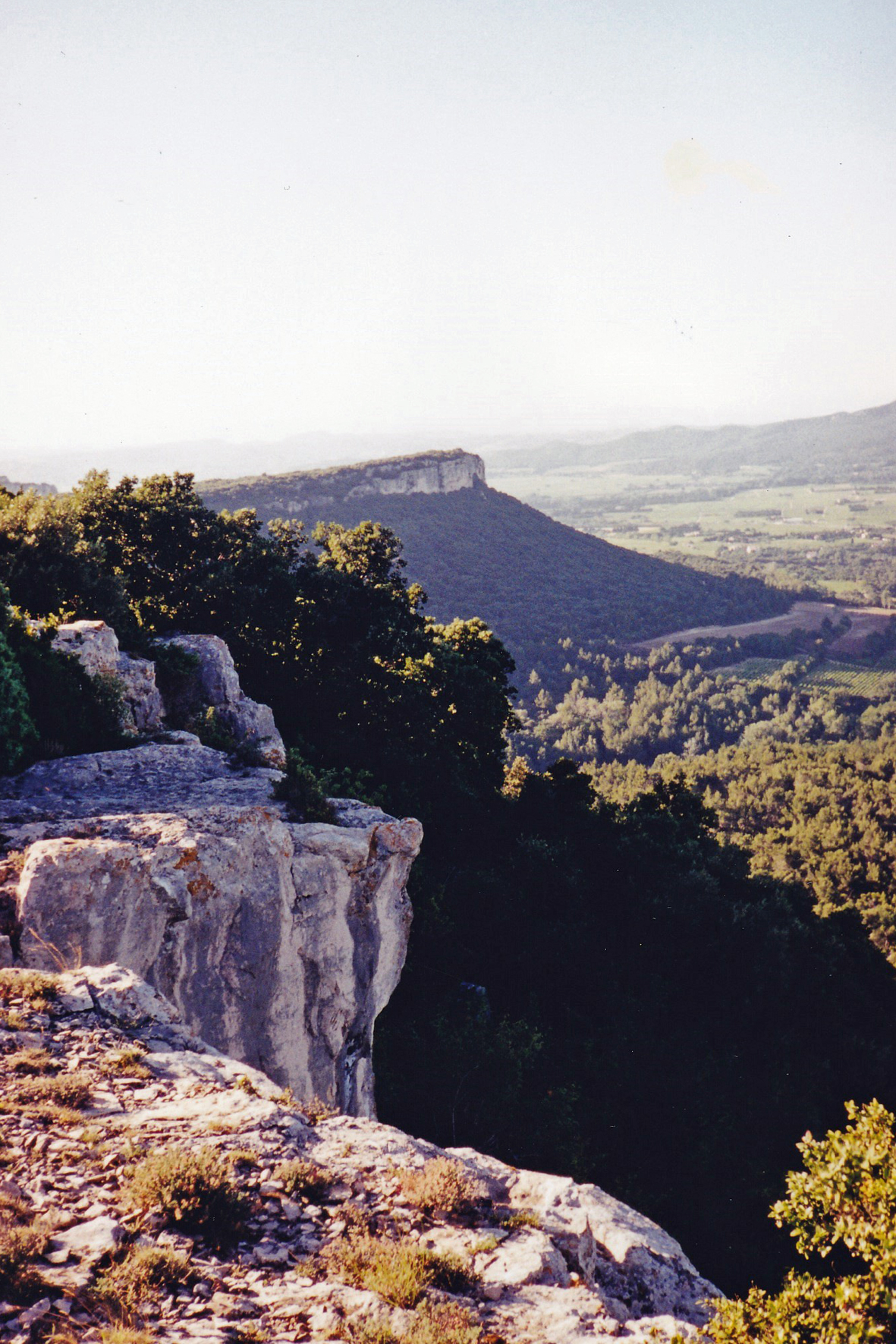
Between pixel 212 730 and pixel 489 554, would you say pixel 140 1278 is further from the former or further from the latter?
pixel 489 554

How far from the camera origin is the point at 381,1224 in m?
7.77

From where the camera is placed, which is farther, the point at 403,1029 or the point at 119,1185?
the point at 403,1029

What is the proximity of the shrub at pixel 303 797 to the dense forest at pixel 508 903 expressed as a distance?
6.08 feet

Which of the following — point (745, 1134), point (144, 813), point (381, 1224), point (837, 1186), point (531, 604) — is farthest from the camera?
point (531, 604)

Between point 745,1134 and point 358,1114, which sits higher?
point 358,1114

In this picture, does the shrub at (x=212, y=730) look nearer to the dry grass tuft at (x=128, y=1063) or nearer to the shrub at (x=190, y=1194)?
the dry grass tuft at (x=128, y=1063)

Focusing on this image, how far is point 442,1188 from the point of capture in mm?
8219

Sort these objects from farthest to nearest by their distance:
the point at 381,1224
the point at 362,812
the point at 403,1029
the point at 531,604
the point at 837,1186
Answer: the point at 531,604 < the point at 403,1029 < the point at 362,812 < the point at 381,1224 < the point at 837,1186

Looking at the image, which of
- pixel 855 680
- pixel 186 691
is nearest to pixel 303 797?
pixel 186 691

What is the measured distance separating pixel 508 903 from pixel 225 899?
50.5 ft

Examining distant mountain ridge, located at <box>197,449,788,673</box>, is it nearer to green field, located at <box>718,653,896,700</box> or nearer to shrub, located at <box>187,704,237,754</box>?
green field, located at <box>718,653,896,700</box>

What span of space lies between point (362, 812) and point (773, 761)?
76.1m

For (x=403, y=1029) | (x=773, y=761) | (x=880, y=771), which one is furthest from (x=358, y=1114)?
(x=880, y=771)

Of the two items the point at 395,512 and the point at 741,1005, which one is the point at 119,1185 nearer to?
the point at 741,1005
